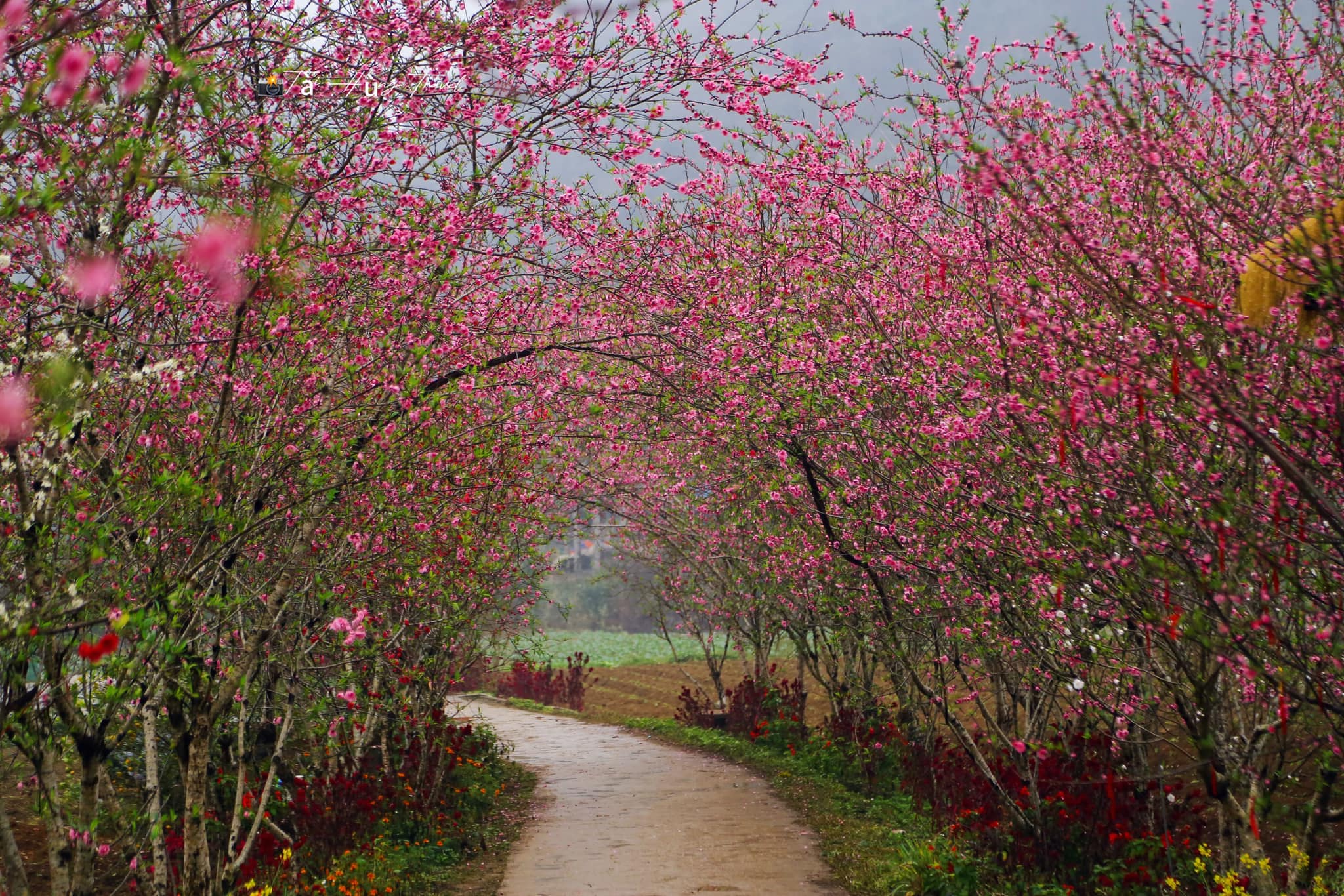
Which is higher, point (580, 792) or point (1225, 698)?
point (1225, 698)

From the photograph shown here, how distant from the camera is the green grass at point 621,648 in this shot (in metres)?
41.6

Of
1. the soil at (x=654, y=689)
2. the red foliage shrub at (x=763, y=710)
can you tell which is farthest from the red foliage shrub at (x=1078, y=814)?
the soil at (x=654, y=689)

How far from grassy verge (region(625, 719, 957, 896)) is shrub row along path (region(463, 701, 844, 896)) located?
10.3 inches

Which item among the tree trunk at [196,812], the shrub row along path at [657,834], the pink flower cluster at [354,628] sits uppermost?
→ the pink flower cluster at [354,628]

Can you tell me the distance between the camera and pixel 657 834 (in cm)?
1173

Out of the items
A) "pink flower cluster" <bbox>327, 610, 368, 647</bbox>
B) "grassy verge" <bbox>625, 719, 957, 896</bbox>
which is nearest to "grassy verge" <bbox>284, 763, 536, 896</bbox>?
"pink flower cluster" <bbox>327, 610, 368, 647</bbox>

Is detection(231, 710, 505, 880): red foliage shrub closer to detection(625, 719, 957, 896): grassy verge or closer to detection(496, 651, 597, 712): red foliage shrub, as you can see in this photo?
detection(625, 719, 957, 896): grassy verge

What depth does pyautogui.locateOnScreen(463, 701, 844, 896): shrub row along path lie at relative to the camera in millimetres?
9570

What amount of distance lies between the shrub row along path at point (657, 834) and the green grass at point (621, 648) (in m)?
18.9

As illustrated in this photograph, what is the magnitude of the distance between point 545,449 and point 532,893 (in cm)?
406

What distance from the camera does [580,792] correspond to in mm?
14992

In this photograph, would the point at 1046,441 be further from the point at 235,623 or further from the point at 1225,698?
the point at 235,623

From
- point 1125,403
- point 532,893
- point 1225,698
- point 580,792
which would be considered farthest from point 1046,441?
point 580,792

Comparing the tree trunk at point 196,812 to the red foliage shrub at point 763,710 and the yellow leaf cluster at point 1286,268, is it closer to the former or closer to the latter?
the yellow leaf cluster at point 1286,268
